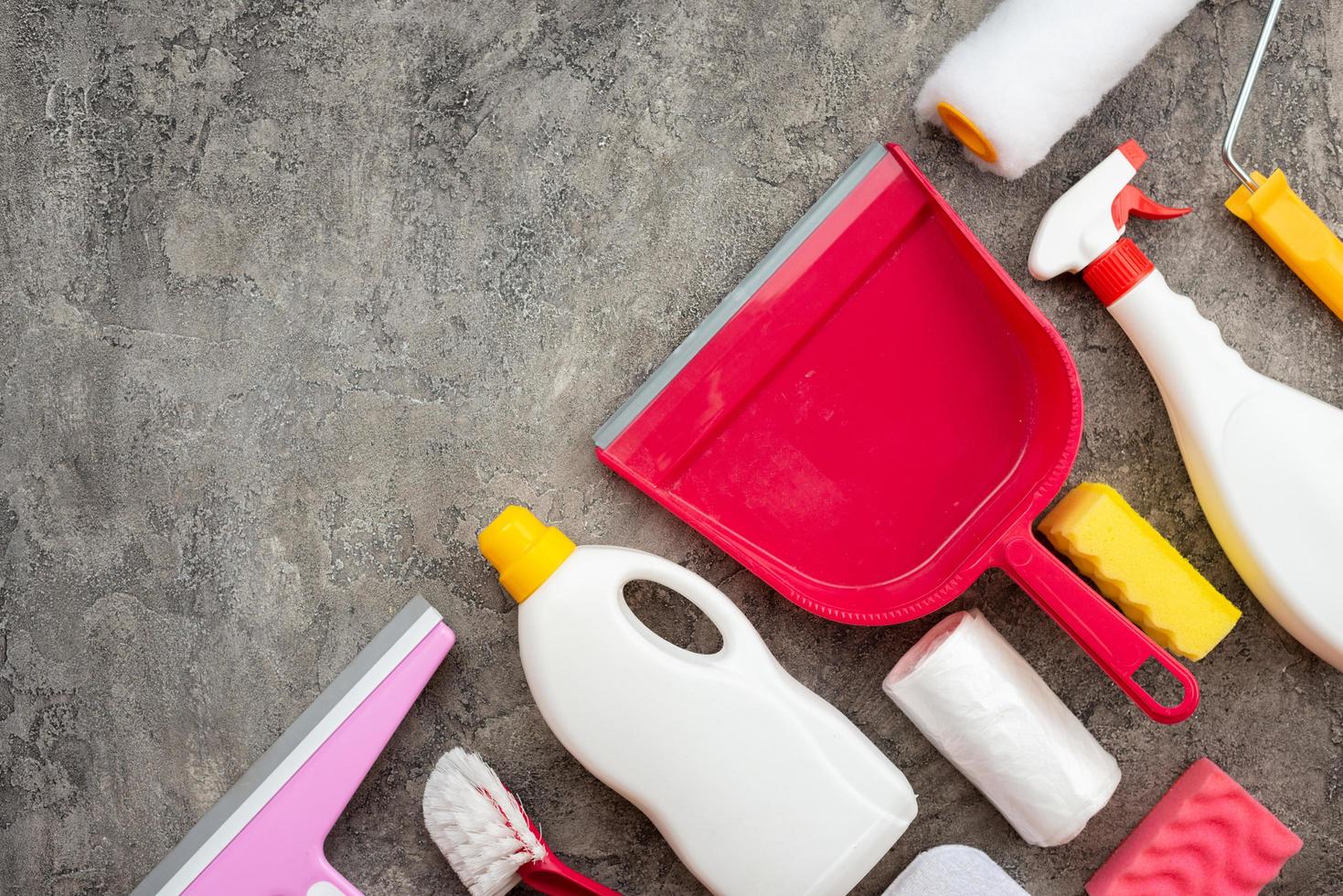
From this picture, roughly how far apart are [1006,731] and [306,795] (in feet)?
1.71

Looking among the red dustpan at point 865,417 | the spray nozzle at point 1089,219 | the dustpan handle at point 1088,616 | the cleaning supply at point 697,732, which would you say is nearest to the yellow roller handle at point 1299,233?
the spray nozzle at point 1089,219

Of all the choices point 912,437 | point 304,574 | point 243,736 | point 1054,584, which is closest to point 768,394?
point 912,437

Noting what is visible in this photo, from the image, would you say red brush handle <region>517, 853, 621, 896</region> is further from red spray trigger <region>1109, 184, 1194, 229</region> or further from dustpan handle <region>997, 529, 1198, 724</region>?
red spray trigger <region>1109, 184, 1194, 229</region>

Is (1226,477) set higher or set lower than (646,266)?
lower

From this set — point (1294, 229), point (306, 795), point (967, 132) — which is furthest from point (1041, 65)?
point (306, 795)

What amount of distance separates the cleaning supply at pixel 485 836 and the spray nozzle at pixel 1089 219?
0.57 meters

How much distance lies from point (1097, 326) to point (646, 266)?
1.22ft

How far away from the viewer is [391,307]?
71cm

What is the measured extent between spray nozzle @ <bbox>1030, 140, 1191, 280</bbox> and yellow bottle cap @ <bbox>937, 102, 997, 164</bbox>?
7 cm

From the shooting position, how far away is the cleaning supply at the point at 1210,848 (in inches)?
27.3

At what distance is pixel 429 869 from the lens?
725 mm

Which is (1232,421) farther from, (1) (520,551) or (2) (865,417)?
(1) (520,551)

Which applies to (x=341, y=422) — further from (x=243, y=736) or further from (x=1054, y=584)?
(x=1054, y=584)

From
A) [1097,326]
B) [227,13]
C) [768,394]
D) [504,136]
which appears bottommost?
[1097,326]
